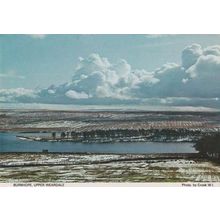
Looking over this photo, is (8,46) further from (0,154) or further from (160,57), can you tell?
(160,57)

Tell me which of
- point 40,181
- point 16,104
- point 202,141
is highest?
point 16,104

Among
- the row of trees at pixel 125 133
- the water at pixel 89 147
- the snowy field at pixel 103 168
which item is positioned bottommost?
the snowy field at pixel 103 168

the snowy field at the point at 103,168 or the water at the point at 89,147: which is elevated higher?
the water at the point at 89,147

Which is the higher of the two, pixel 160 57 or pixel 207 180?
pixel 160 57
